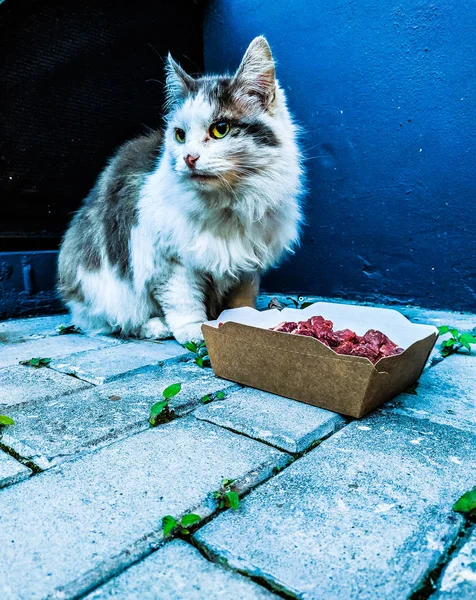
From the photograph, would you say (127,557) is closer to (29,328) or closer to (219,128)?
(219,128)

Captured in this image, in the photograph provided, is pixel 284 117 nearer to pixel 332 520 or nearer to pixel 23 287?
pixel 332 520

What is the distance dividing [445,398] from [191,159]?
127 centimetres

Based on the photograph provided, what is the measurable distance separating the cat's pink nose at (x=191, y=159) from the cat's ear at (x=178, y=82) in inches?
17.3

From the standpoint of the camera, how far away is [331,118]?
2.92 metres

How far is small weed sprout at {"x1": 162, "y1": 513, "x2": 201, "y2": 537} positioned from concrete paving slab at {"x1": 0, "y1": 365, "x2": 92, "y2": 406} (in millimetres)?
802

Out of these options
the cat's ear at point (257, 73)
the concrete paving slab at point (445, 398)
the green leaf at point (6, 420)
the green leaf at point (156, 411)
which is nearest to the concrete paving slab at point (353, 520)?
the concrete paving slab at point (445, 398)

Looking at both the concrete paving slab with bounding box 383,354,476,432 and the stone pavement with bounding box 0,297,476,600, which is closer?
the stone pavement with bounding box 0,297,476,600

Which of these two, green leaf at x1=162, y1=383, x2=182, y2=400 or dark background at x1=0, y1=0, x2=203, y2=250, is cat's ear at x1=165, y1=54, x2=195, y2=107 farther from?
green leaf at x1=162, y1=383, x2=182, y2=400

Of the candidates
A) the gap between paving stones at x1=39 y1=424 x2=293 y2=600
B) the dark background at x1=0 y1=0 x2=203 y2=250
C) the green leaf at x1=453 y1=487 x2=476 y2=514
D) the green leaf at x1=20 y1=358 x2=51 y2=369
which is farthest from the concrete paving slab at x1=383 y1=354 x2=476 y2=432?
the dark background at x1=0 y1=0 x2=203 y2=250

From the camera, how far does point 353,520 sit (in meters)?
0.81

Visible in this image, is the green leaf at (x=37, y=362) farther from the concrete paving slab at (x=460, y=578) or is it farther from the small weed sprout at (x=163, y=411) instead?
the concrete paving slab at (x=460, y=578)

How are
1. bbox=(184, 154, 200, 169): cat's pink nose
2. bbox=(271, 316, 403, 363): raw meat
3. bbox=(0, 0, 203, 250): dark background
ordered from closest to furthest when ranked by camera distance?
bbox=(271, 316, 403, 363): raw meat < bbox=(184, 154, 200, 169): cat's pink nose < bbox=(0, 0, 203, 250): dark background

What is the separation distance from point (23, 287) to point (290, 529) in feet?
8.74

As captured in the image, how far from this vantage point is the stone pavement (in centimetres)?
68
